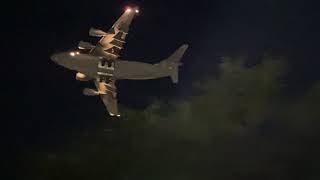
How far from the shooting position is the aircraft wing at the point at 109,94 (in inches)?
185

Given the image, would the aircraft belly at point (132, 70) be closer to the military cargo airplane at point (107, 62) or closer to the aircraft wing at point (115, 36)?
the military cargo airplane at point (107, 62)

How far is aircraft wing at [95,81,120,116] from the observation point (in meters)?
4.69

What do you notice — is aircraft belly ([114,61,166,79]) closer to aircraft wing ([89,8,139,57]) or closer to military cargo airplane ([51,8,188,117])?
military cargo airplane ([51,8,188,117])

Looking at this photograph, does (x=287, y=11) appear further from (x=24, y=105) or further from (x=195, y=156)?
(x=24, y=105)

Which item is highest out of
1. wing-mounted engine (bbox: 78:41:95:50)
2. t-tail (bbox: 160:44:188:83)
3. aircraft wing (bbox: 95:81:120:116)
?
wing-mounted engine (bbox: 78:41:95:50)

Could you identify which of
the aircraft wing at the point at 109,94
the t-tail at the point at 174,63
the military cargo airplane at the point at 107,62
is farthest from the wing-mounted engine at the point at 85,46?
the t-tail at the point at 174,63

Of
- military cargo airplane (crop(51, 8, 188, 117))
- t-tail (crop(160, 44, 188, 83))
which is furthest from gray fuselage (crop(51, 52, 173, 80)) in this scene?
t-tail (crop(160, 44, 188, 83))

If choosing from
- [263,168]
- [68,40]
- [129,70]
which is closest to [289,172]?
[263,168]

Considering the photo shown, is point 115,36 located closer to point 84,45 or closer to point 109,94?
point 84,45

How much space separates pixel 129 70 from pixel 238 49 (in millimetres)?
1271

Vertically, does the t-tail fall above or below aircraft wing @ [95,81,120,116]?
above

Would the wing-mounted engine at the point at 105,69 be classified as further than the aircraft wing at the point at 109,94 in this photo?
No

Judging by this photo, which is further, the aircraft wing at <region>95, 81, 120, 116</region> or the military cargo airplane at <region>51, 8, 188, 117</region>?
the aircraft wing at <region>95, 81, 120, 116</region>

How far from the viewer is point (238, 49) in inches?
211
